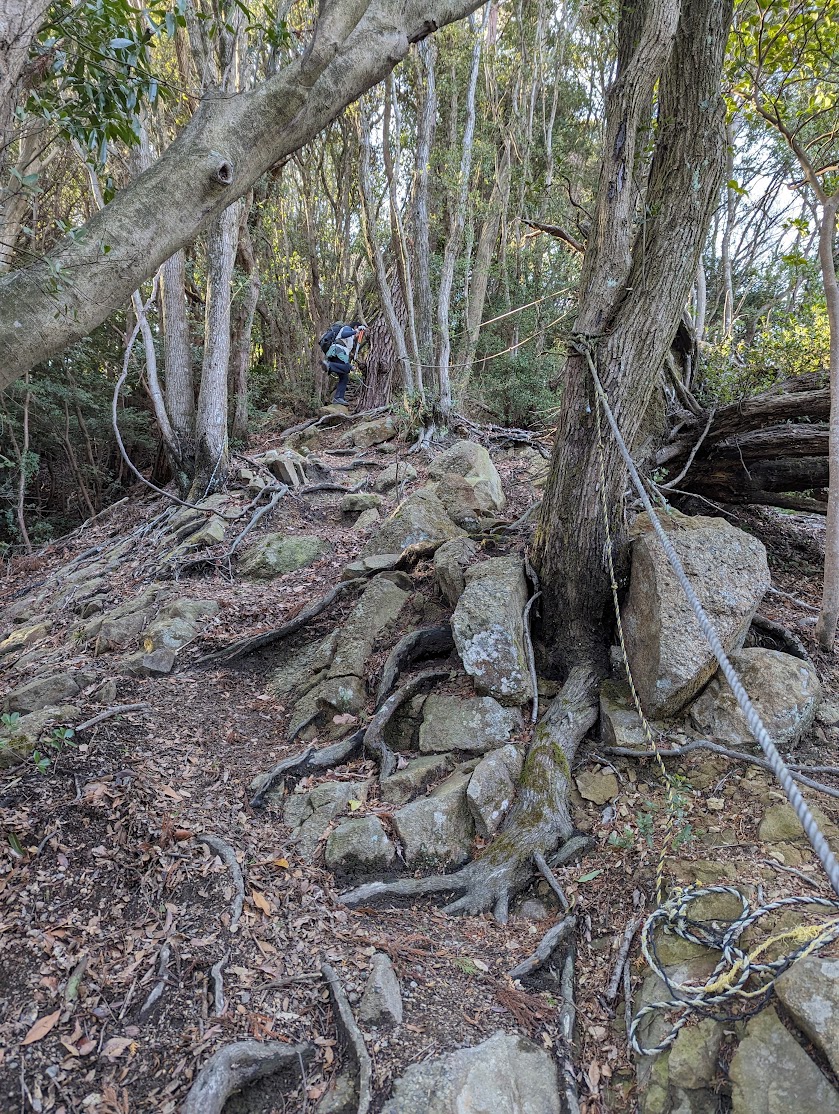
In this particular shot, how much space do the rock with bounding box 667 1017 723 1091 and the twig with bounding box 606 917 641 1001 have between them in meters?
0.37

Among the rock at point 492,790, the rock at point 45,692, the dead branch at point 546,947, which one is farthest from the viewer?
the rock at point 45,692

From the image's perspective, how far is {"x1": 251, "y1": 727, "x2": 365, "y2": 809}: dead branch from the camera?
3.65 m

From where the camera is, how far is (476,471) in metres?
6.77

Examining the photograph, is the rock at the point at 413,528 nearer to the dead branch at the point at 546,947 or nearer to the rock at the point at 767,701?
the rock at the point at 767,701

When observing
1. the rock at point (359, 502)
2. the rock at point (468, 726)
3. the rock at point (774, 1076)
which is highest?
the rock at point (359, 502)

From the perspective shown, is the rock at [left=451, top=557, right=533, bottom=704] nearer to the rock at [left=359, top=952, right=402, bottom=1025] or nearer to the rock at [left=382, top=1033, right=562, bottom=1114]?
the rock at [left=359, top=952, right=402, bottom=1025]

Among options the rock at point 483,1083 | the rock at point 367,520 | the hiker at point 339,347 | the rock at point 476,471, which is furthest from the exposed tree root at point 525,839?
the hiker at point 339,347

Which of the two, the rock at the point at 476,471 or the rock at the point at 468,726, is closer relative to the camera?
the rock at the point at 468,726

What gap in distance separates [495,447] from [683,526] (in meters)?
5.44

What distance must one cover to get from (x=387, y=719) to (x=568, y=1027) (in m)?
2.01

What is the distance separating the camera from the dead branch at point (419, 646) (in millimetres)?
4375

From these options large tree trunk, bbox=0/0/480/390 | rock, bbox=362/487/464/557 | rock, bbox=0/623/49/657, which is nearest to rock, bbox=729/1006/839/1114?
large tree trunk, bbox=0/0/480/390

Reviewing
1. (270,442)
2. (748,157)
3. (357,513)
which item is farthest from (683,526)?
(748,157)

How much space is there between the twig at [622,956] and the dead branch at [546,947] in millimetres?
253
